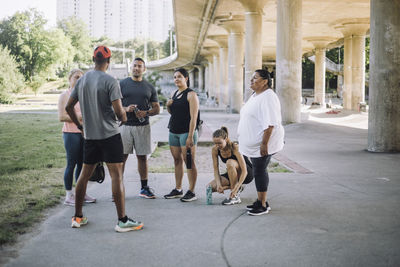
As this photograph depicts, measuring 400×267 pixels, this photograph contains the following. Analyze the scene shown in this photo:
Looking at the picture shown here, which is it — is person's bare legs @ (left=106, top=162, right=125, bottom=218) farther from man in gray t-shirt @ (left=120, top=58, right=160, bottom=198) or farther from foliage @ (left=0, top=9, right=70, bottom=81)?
foliage @ (left=0, top=9, right=70, bottom=81)

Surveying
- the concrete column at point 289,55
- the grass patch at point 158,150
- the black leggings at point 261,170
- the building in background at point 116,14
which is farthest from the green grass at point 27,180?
the building in background at point 116,14

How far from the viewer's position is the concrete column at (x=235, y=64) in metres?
36.1

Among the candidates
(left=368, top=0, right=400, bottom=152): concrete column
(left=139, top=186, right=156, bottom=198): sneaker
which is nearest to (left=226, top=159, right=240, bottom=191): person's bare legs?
(left=139, top=186, right=156, bottom=198): sneaker

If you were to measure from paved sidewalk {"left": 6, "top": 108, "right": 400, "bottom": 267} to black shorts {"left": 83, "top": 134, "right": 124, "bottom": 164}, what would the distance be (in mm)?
805

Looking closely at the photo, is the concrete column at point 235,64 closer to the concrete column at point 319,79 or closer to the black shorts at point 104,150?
the concrete column at point 319,79

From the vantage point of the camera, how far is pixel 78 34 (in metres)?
96.6

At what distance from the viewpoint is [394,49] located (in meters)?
11.7

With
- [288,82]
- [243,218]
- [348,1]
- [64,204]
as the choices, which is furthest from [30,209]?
[348,1]

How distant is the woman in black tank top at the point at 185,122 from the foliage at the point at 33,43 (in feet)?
210

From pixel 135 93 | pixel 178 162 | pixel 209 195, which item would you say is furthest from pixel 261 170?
pixel 135 93

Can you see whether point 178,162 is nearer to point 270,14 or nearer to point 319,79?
point 270,14

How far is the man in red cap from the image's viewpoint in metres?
4.98

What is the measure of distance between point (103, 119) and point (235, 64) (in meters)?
32.5

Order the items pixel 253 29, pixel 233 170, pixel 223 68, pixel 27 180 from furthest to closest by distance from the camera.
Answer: pixel 223 68 < pixel 253 29 < pixel 27 180 < pixel 233 170
